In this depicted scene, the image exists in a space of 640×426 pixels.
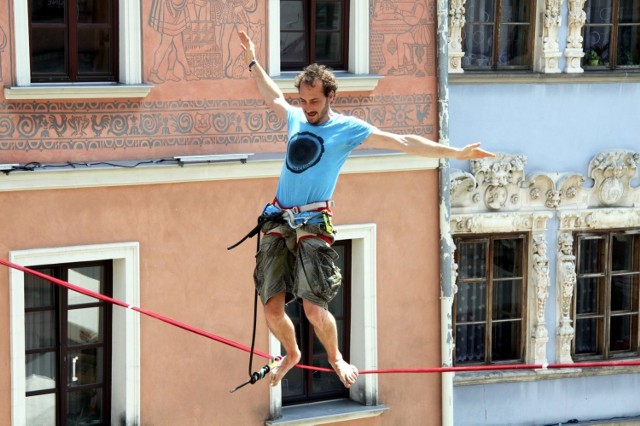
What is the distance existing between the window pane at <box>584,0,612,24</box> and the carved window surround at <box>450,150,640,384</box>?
4.81ft

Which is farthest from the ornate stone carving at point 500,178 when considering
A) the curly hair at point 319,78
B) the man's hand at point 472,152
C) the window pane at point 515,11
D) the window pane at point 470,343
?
the man's hand at point 472,152

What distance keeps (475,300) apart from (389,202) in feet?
7.80

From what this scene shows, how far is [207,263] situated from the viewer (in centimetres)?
1853

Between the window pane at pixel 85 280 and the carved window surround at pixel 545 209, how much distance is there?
4.45 meters

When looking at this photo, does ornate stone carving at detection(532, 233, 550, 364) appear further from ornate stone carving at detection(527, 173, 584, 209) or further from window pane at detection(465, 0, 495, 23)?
window pane at detection(465, 0, 495, 23)

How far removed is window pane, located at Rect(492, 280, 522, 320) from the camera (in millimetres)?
21609

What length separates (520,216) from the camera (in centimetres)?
2130

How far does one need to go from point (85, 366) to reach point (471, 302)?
5058 mm

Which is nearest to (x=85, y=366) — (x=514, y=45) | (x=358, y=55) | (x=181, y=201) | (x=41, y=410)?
(x=41, y=410)

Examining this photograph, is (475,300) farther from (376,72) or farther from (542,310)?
(376,72)

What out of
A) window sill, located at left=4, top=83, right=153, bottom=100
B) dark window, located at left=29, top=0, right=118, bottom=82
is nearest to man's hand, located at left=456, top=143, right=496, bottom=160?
window sill, located at left=4, top=83, right=153, bottom=100

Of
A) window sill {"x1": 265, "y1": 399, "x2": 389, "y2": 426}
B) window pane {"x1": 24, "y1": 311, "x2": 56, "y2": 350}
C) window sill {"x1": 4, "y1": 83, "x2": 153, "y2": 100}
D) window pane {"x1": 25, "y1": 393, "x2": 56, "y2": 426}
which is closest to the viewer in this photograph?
window sill {"x1": 4, "y1": 83, "x2": 153, "y2": 100}

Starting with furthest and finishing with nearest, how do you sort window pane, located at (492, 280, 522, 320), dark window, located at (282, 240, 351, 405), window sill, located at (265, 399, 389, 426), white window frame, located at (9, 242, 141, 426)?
1. window pane, located at (492, 280, 522, 320)
2. dark window, located at (282, 240, 351, 405)
3. window sill, located at (265, 399, 389, 426)
4. white window frame, located at (9, 242, 141, 426)

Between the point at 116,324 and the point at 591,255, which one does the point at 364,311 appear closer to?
the point at 116,324
